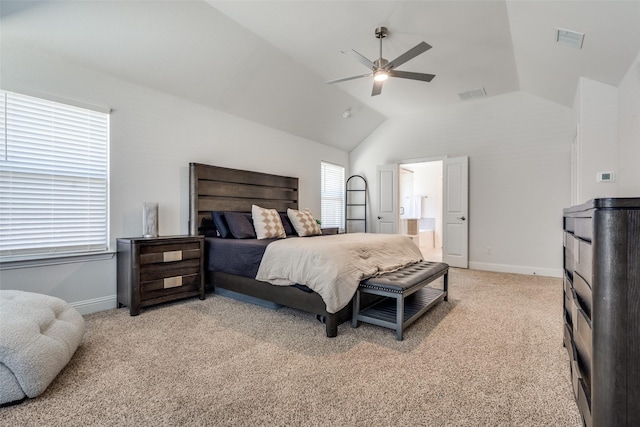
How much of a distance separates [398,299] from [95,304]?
3.13 meters

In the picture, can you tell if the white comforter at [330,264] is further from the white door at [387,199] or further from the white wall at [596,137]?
the white door at [387,199]

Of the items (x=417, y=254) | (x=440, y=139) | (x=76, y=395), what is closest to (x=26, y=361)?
(x=76, y=395)

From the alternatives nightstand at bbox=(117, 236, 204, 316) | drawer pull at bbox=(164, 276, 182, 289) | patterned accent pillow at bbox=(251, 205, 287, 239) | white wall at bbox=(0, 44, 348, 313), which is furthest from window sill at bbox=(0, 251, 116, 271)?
patterned accent pillow at bbox=(251, 205, 287, 239)

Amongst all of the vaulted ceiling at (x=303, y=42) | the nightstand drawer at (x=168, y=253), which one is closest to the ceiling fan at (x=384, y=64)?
the vaulted ceiling at (x=303, y=42)

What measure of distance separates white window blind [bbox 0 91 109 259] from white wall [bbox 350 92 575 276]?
18.0ft

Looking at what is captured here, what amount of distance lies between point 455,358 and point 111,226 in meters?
3.61

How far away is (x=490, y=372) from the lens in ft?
6.56

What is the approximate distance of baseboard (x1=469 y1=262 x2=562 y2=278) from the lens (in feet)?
16.2

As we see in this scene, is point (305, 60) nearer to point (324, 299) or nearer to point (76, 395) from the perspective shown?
point (324, 299)

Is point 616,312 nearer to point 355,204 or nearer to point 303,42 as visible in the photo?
point 303,42

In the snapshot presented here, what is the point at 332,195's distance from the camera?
22.5ft

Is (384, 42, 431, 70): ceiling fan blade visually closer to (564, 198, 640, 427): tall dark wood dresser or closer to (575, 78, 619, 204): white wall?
(575, 78, 619, 204): white wall

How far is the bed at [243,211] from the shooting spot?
282 cm

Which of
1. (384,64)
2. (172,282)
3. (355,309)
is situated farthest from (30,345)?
(384,64)
